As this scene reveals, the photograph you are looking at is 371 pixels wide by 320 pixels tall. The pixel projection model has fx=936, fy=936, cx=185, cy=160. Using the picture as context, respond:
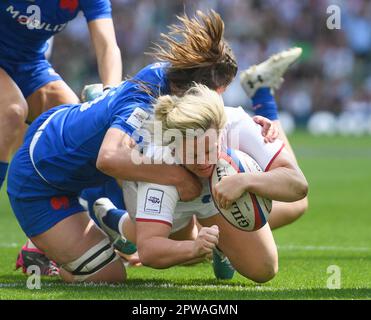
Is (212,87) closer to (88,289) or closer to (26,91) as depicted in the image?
(88,289)

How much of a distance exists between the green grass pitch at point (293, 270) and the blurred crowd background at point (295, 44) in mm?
11938

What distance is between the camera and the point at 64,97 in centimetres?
722

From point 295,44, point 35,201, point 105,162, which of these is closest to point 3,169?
point 35,201

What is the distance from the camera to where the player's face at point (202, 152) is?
5086mm

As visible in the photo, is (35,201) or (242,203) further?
(35,201)

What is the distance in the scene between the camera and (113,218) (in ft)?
19.6

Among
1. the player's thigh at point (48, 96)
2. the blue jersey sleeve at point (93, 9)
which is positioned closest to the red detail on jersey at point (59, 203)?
the player's thigh at point (48, 96)

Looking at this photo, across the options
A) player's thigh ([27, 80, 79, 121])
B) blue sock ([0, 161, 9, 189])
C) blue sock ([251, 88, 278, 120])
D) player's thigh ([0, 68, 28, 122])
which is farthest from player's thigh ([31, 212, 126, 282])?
blue sock ([251, 88, 278, 120])

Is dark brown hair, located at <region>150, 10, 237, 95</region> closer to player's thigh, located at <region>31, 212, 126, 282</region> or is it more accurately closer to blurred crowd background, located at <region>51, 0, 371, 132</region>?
player's thigh, located at <region>31, 212, 126, 282</region>

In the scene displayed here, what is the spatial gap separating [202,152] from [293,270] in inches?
66.0

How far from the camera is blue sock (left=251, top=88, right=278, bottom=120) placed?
7721mm

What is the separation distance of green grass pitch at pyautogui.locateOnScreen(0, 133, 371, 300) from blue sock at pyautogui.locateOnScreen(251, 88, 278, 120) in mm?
1134

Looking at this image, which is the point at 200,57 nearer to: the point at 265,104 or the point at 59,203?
the point at 59,203

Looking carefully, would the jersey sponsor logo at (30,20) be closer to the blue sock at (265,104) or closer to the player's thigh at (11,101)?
the player's thigh at (11,101)
